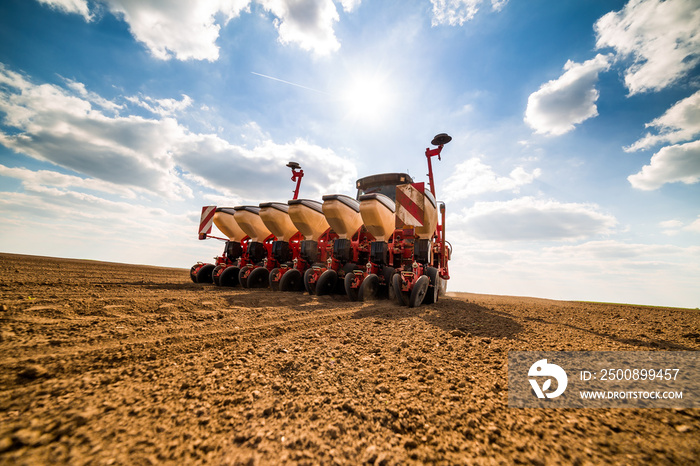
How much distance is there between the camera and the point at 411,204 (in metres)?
5.69

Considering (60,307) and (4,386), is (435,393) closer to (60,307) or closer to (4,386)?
(4,386)

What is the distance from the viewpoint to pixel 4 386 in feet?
4.38

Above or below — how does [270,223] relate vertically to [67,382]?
above

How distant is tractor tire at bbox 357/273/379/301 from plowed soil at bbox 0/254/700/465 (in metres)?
3.00

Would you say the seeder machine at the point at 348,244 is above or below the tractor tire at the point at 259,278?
above

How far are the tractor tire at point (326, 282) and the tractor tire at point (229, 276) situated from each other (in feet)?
11.6

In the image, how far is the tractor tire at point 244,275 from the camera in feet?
25.6

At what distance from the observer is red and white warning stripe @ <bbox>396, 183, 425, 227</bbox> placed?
5.64m

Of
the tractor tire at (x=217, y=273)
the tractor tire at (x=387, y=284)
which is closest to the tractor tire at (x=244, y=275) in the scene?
the tractor tire at (x=217, y=273)

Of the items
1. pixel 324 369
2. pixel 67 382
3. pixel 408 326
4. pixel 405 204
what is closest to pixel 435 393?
pixel 324 369

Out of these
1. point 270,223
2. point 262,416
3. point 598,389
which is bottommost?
point 262,416

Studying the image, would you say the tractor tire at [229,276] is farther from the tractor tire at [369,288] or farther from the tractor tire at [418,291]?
the tractor tire at [418,291]

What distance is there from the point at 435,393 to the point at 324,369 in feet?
2.41

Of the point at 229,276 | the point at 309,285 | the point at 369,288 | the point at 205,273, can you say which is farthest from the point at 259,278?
the point at 369,288
